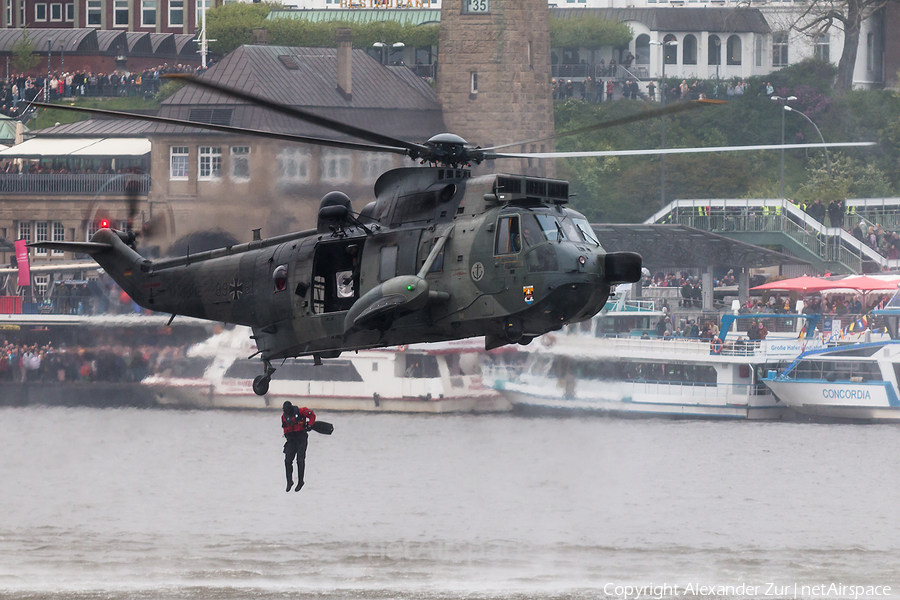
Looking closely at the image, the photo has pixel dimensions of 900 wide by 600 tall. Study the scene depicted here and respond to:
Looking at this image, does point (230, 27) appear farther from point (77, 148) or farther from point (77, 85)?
point (77, 148)

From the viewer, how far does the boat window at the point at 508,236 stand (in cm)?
2748

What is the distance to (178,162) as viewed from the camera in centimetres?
9731

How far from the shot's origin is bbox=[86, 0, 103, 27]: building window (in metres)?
150

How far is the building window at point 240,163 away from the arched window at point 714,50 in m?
69.6

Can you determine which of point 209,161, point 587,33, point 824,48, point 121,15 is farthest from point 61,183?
point 824,48

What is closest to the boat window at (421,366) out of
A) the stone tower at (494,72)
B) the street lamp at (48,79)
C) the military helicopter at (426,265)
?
the stone tower at (494,72)

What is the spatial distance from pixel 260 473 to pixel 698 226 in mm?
43220

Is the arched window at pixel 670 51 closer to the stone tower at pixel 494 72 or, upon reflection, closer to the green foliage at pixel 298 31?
the green foliage at pixel 298 31

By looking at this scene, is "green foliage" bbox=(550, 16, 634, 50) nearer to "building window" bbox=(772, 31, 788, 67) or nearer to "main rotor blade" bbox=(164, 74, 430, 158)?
"building window" bbox=(772, 31, 788, 67)

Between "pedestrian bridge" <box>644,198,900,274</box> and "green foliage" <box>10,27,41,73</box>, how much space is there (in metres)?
70.3

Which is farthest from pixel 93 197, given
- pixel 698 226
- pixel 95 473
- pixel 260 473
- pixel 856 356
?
pixel 856 356

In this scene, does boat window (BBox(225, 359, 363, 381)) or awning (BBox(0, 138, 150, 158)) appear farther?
awning (BBox(0, 138, 150, 158))

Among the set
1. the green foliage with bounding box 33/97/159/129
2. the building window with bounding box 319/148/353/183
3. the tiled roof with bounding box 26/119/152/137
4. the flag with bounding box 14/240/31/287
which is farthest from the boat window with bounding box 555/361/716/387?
the green foliage with bounding box 33/97/159/129

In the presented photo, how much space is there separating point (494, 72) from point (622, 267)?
95822 mm
